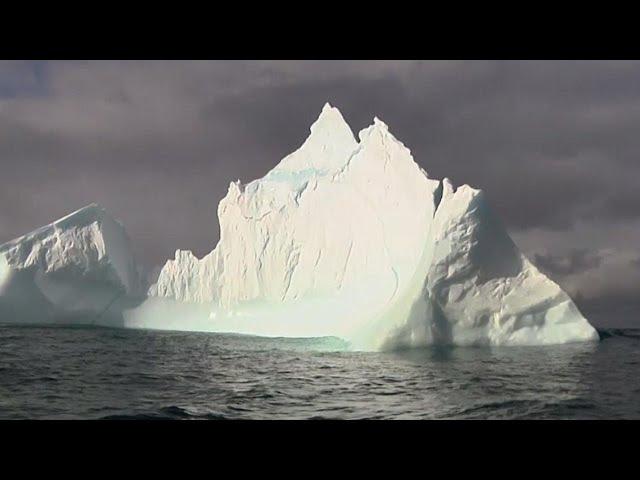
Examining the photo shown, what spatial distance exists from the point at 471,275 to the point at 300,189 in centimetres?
1583

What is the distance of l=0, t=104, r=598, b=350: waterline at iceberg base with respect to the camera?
62.4 feet

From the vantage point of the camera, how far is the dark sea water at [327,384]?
996 centimetres

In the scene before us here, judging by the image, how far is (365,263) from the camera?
25047 millimetres

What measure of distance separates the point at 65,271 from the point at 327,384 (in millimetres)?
29138

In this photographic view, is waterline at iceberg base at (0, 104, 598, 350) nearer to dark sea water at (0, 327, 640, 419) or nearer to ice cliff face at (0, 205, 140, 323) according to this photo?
ice cliff face at (0, 205, 140, 323)

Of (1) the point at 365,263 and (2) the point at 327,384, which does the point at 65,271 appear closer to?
(1) the point at 365,263

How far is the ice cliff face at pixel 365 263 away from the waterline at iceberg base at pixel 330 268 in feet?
0.20

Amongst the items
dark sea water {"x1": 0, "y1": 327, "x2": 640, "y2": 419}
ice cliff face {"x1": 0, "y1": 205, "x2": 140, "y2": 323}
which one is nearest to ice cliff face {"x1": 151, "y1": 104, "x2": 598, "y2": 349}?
dark sea water {"x1": 0, "y1": 327, "x2": 640, "y2": 419}

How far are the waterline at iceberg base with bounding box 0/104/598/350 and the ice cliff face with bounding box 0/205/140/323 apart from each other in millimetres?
75

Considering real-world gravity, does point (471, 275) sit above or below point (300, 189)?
below

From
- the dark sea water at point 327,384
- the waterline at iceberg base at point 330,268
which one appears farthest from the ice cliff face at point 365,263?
the dark sea water at point 327,384
